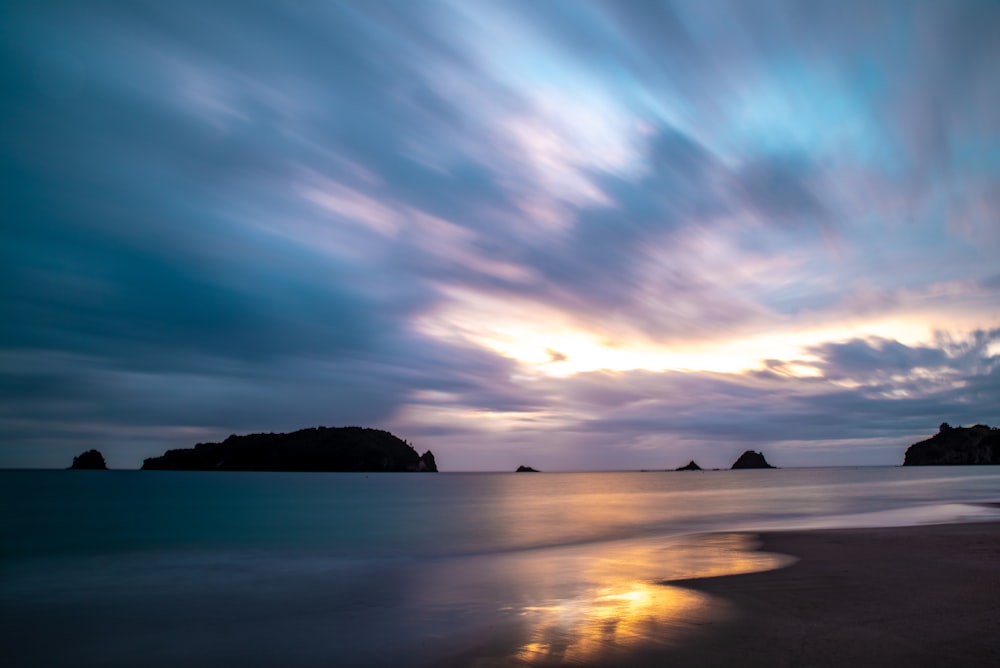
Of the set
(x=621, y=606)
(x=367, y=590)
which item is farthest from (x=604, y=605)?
(x=367, y=590)

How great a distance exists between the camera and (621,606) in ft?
47.2

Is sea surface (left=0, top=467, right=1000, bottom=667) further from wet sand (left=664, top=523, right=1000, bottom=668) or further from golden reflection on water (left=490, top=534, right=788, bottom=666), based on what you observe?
wet sand (left=664, top=523, right=1000, bottom=668)

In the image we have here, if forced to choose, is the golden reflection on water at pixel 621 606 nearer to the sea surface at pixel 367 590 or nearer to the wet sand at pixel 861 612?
the sea surface at pixel 367 590

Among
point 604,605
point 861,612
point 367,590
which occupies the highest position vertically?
point 861,612

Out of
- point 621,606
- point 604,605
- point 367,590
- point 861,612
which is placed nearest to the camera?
point 861,612

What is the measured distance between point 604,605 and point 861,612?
5.44 metres

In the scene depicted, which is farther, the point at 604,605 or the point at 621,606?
the point at 604,605

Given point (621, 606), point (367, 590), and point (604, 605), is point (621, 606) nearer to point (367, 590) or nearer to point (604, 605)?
point (604, 605)

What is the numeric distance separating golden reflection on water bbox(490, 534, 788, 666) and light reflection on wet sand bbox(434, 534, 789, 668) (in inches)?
0.7

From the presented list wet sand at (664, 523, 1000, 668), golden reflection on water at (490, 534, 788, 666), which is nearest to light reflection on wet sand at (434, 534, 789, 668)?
golden reflection on water at (490, 534, 788, 666)

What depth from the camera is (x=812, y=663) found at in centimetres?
936

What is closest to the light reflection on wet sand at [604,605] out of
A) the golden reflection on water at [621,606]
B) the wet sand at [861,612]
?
the golden reflection on water at [621,606]

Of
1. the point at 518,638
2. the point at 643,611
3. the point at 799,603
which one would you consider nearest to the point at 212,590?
the point at 518,638

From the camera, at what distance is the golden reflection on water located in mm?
10859
